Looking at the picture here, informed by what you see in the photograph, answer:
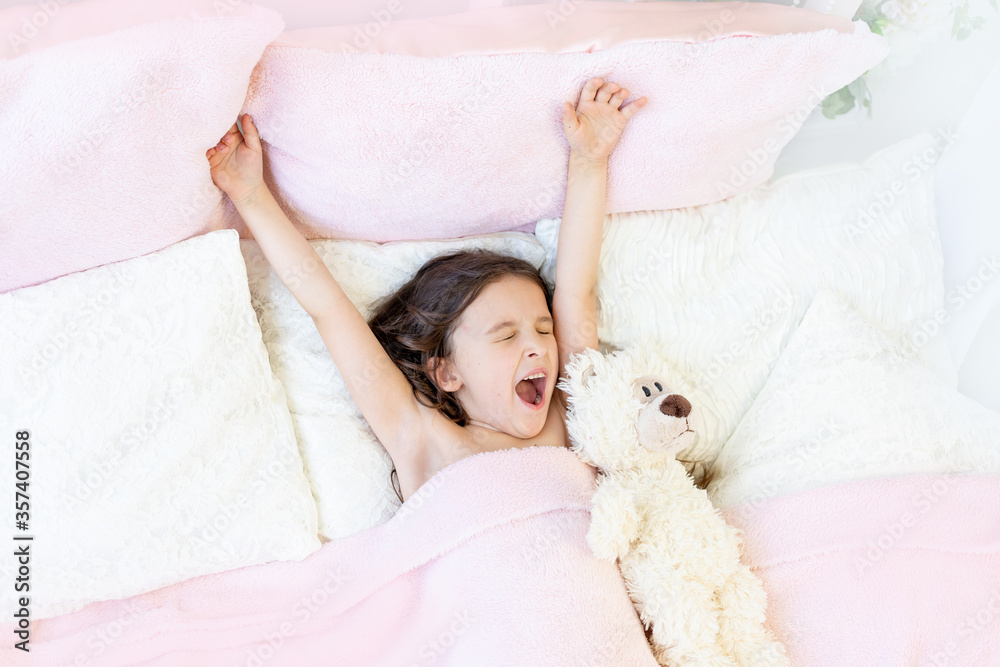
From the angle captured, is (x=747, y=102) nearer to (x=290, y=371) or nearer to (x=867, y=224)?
(x=867, y=224)

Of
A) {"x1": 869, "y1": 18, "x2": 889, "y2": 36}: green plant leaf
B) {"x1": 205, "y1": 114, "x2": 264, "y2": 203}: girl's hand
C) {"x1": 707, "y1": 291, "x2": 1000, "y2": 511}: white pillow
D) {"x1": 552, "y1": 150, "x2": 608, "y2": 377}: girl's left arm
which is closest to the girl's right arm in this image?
{"x1": 205, "y1": 114, "x2": 264, "y2": 203}: girl's hand

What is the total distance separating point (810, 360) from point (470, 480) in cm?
59

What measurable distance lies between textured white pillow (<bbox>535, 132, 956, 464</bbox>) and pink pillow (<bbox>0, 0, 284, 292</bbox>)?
1.83 feet

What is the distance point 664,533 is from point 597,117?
60cm

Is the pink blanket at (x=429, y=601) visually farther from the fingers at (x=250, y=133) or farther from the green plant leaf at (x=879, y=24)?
the green plant leaf at (x=879, y=24)

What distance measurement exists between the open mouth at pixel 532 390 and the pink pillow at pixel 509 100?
0.28 m

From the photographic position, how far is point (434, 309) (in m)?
1.13

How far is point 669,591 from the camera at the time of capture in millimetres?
875

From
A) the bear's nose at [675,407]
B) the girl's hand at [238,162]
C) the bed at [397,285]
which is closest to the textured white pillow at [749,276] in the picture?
the bed at [397,285]

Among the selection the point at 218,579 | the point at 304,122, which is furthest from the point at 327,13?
the point at 218,579

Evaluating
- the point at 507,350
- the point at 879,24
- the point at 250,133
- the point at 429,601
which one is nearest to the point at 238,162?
the point at 250,133

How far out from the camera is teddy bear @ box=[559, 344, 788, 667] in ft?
2.87

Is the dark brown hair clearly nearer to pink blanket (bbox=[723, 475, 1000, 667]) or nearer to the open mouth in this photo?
the open mouth

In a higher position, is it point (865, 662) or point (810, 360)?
point (810, 360)
